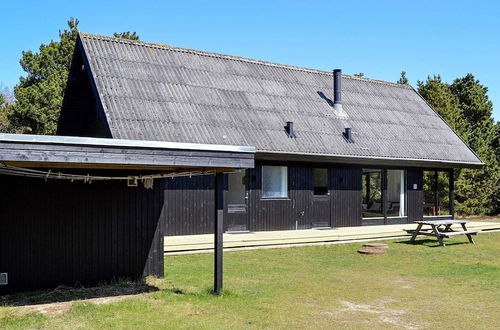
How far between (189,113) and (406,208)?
9170 millimetres

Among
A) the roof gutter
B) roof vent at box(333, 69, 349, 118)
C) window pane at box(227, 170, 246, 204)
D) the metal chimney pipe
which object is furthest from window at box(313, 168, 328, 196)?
the metal chimney pipe

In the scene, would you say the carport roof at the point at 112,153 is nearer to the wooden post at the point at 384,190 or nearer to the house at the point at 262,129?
the house at the point at 262,129

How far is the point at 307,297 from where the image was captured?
8.24 m

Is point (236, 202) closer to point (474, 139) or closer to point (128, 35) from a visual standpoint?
point (474, 139)

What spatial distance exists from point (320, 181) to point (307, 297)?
927 cm

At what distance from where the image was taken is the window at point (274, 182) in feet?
52.7

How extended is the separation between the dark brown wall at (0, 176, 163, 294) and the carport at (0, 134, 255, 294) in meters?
0.01

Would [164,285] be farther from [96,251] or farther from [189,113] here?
[189,113]

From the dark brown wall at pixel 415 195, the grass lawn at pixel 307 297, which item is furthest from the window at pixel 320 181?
the grass lawn at pixel 307 297

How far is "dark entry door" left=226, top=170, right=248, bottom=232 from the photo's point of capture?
1548 cm

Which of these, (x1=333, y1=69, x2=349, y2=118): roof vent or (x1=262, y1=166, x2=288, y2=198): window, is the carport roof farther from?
(x1=333, y1=69, x2=349, y2=118): roof vent

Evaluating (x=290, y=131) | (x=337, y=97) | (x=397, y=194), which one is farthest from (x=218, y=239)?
(x=397, y=194)

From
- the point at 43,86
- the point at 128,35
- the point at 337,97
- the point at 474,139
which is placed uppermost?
the point at 128,35

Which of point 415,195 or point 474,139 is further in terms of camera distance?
point 474,139
